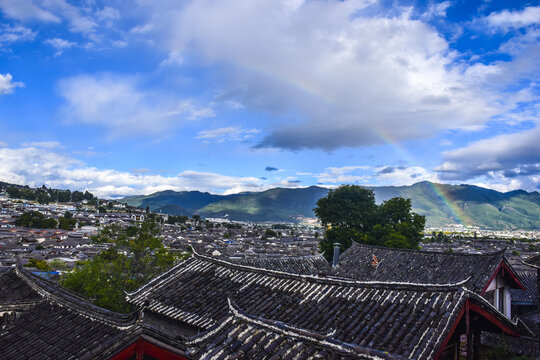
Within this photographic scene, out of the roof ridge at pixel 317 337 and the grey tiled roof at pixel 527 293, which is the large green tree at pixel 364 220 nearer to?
the grey tiled roof at pixel 527 293

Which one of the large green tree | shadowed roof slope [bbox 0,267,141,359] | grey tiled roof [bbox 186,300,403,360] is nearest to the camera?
grey tiled roof [bbox 186,300,403,360]

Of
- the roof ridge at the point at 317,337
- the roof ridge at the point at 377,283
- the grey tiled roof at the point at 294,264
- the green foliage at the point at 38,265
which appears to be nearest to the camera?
the roof ridge at the point at 317,337

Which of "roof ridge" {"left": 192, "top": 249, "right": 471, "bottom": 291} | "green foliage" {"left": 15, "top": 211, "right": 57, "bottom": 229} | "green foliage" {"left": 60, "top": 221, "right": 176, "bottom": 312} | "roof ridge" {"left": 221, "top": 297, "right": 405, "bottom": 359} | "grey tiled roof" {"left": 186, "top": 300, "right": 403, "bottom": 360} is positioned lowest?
"green foliage" {"left": 15, "top": 211, "right": 57, "bottom": 229}

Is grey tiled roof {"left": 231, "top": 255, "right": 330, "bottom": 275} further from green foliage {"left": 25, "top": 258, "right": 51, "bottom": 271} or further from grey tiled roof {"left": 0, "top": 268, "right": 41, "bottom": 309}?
green foliage {"left": 25, "top": 258, "right": 51, "bottom": 271}

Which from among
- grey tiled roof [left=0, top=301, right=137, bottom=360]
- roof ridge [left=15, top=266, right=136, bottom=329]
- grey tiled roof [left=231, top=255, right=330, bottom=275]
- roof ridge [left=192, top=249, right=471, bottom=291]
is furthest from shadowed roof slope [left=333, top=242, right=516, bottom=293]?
grey tiled roof [left=0, top=301, right=137, bottom=360]

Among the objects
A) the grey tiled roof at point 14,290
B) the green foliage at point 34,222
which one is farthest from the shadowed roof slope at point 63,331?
the green foliage at point 34,222

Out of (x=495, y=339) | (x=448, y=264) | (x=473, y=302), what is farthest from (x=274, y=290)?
(x=448, y=264)

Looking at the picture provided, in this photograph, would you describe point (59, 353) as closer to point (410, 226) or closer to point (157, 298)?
point (157, 298)
